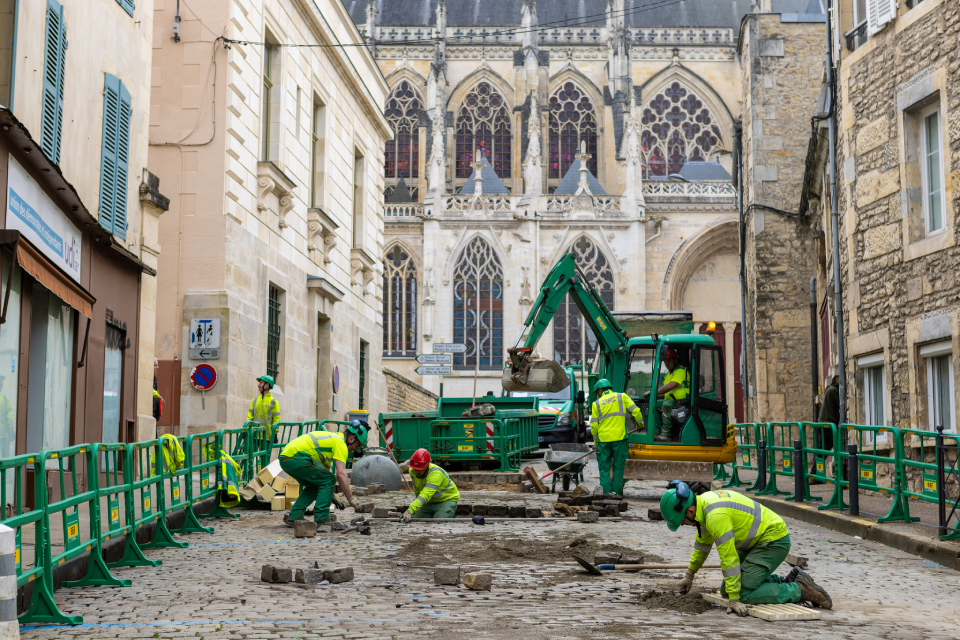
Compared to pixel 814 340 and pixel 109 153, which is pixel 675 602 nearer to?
pixel 109 153

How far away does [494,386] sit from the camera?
145 feet

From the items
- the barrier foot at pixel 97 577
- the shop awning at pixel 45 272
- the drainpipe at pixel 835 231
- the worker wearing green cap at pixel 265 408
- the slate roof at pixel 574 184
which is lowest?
the barrier foot at pixel 97 577

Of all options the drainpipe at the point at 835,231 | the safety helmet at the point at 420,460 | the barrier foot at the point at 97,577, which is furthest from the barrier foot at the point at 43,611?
the drainpipe at the point at 835,231

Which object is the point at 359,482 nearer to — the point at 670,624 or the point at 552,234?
the point at 670,624

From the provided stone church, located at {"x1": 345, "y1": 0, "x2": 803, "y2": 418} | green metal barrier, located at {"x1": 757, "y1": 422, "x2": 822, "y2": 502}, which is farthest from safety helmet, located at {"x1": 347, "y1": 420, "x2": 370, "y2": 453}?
stone church, located at {"x1": 345, "y1": 0, "x2": 803, "y2": 418}

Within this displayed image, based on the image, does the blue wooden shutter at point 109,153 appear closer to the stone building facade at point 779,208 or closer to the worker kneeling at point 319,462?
the worker kneeling at point 319,462

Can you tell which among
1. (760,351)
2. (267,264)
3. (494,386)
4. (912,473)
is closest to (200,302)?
(267,264)

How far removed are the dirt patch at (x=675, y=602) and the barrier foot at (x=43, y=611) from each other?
341 centimetres

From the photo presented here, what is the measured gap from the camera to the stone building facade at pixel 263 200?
1661 cm

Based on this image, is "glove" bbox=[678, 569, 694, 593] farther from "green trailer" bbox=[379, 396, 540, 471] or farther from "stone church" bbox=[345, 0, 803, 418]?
"stone church" bbox=[345, 0, 803, 418]

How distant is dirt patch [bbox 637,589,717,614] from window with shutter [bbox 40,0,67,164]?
765cm

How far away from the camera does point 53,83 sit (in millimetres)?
11469

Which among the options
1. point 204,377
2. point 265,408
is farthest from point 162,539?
point 204,377

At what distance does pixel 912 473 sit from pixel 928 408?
2569 millimetres
